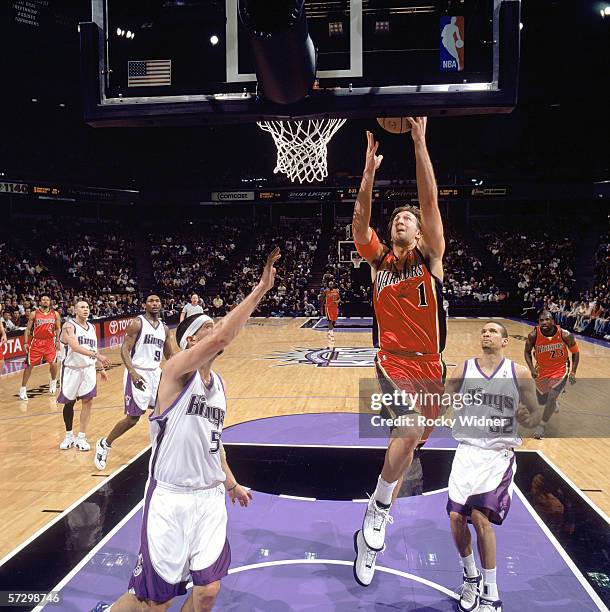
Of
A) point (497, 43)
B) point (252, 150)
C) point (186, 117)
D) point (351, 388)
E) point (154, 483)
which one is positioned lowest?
point (351, 388)

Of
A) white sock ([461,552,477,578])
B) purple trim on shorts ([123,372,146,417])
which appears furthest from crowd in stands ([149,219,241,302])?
white sock ([461,552,477,578])

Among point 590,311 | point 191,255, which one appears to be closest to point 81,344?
point 590,311

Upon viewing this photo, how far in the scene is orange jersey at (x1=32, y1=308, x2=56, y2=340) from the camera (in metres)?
9.76

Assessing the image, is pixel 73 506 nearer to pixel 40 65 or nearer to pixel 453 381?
pixel 453 381

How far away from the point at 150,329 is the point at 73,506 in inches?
79.3

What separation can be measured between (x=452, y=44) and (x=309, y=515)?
12.3ft

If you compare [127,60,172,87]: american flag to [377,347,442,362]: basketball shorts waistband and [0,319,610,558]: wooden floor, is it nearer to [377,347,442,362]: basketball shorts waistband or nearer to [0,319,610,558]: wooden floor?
[377,347,442,362]: basketball shorts waistband

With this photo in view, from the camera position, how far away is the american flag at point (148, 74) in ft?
10.7

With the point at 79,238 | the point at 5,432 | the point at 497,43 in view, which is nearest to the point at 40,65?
the point at 79,238

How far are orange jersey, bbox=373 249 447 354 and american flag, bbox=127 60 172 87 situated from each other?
1.74 m

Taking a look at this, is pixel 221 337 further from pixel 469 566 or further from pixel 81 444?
pixel 81 444

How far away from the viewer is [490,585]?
3.24 m

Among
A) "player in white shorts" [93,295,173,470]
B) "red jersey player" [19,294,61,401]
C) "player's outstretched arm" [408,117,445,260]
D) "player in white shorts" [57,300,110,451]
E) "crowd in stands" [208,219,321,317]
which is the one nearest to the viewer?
"player's outstretched arm" [408,117,445,260]

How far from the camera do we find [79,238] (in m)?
26.6
